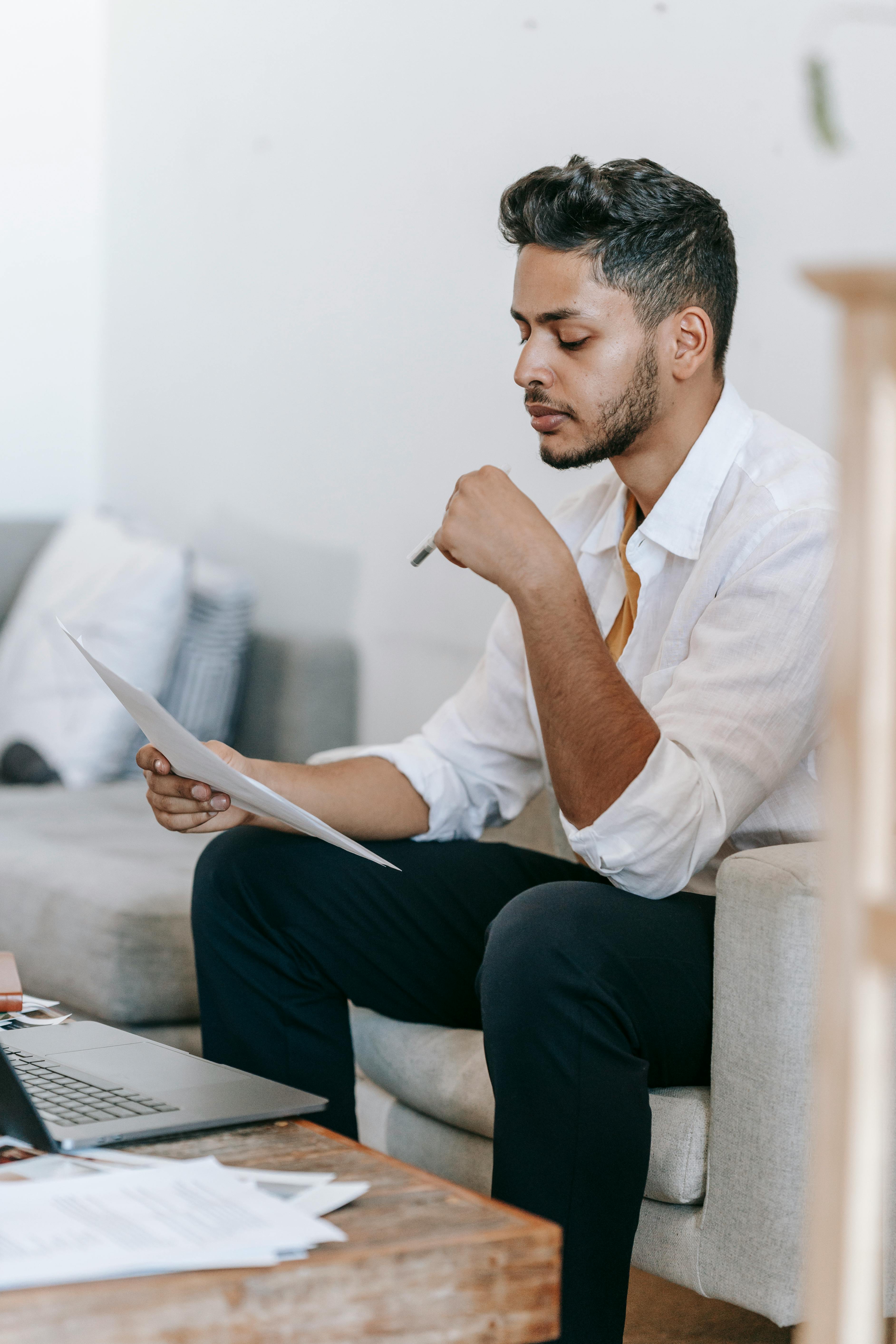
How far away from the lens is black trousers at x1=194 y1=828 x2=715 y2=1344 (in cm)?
110

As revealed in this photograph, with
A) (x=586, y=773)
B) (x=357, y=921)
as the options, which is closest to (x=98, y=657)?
(x=357, y=921)

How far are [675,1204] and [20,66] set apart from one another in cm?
290

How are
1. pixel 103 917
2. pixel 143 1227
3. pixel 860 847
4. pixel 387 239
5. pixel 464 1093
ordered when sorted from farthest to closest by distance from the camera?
pixel 387 239 → pixel 103 917 → pixel 464 1093 → pixel 143 1227 → pixel 860 847

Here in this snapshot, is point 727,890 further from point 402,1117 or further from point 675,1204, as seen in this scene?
point 402,1117

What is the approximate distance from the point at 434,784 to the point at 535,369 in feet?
1.44

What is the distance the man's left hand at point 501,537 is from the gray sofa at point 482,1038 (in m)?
0.35

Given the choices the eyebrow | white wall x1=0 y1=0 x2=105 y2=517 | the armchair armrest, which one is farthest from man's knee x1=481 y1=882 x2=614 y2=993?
white wall x1=0 y1=0 x2=105 y2=517

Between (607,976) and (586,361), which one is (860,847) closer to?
(607,976)

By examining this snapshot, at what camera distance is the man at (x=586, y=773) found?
112cm

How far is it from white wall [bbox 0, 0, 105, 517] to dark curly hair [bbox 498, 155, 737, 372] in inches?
80.6

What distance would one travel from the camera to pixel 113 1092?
3.27ft

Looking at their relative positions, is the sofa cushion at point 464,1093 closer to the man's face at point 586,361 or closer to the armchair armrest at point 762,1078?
the armchair armrest at point 762,1078

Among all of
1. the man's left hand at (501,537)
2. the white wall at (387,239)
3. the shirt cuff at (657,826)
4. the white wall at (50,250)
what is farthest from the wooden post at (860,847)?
the white wall at (50,250)

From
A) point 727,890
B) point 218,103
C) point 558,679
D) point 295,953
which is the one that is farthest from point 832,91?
point 218,103
